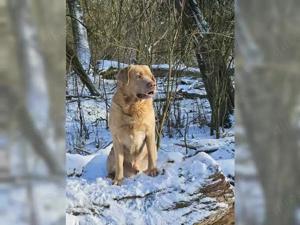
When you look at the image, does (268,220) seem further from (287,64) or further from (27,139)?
(27,139)

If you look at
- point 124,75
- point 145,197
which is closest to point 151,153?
point 145,197

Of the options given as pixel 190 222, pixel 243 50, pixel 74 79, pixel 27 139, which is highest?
pixel 243 50

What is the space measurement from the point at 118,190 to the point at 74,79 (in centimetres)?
43

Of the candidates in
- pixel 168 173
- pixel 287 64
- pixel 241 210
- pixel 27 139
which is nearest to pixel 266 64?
pixel 287 64

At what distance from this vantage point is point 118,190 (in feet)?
5.58

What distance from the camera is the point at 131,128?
1795 millimetres

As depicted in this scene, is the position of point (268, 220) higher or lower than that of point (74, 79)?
lower

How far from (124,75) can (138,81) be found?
2.5 inches

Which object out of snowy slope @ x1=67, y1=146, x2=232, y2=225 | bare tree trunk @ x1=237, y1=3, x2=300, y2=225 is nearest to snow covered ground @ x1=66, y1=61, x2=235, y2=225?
snowy slope @ x1=67, y1=146, x2=232, y2=225

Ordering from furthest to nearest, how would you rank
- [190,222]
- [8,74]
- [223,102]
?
[223,102], [190,222], [8,74]

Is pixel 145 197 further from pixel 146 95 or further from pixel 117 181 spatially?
pixel 146 95

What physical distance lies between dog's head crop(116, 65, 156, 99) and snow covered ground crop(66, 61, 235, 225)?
0.07 m

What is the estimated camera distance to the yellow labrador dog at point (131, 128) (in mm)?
1752

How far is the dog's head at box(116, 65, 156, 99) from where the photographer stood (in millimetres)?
1724
